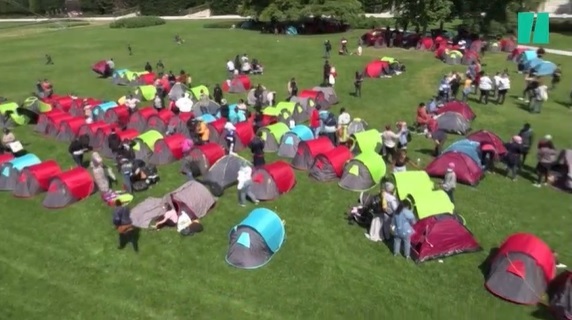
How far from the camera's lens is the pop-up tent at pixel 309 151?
2017cm

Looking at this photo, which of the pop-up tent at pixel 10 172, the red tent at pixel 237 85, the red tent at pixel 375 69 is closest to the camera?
the pop-up tent at pixel 10 172

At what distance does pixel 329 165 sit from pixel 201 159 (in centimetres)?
502

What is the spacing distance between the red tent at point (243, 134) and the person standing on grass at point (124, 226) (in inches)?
312

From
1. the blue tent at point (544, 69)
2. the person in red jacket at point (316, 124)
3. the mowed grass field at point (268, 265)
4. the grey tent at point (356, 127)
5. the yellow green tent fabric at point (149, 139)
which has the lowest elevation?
the mowed grass field at point (268, 265)

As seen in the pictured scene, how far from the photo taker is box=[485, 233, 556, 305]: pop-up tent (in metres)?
12.2

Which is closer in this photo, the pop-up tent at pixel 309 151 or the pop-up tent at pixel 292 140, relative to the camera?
the pop-up tent at pixel 309 151

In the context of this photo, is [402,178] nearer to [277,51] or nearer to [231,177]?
[231,177]

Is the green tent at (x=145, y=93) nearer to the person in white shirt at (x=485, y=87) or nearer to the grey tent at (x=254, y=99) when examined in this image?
the grey tent at (x=254, y=99)

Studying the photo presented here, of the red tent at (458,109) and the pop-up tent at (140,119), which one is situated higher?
the pop-up tent at (140,119)

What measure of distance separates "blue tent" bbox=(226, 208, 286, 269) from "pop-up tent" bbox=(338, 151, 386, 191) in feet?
16.1

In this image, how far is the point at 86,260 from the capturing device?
1502 cm

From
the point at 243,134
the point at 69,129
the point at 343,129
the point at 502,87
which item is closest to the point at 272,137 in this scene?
the point at 243,134

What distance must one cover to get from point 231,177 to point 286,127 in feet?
16.4

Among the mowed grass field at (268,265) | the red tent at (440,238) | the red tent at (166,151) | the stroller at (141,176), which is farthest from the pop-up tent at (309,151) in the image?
the red tent at (440,238)
